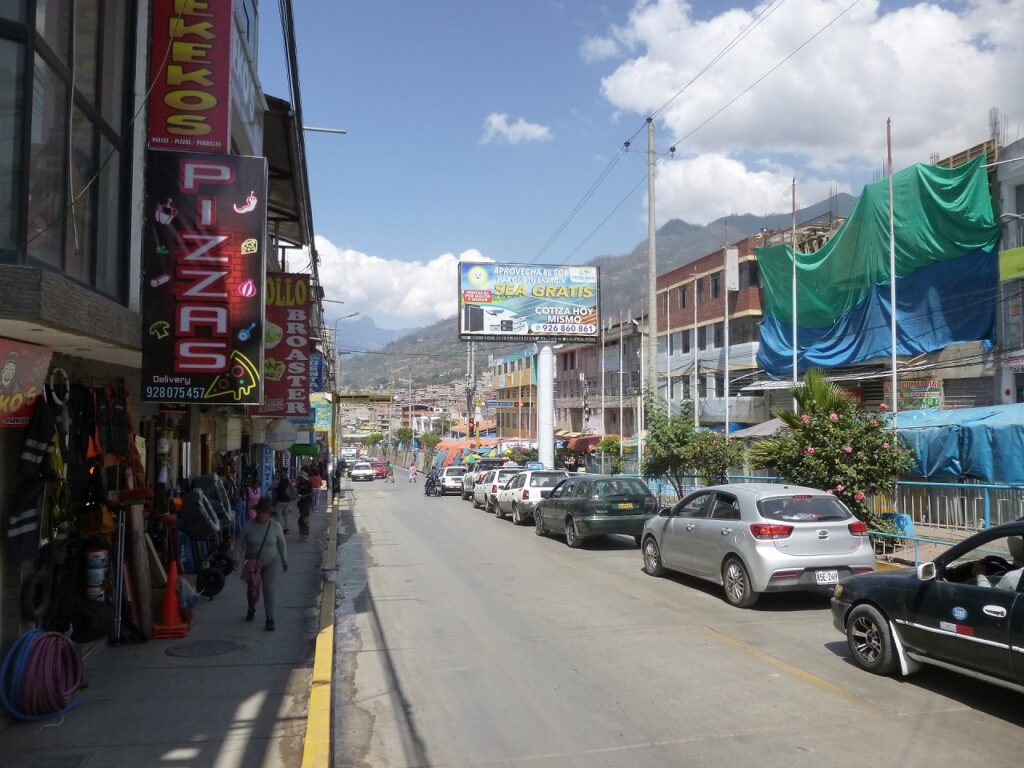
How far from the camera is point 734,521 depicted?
11.0 m

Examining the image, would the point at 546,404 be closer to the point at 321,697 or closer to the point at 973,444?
the point at 973,444

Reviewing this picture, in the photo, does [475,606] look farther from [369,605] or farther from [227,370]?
[227,370]

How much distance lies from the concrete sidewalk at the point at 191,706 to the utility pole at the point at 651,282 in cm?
1651

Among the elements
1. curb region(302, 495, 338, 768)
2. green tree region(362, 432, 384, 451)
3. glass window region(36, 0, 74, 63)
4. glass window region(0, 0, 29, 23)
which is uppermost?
glass window region(36, 0, 74, 63)

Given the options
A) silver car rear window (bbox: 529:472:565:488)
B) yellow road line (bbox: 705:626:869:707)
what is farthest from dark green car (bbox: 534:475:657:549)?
yellow road line (bbox: 705:626:869:707)

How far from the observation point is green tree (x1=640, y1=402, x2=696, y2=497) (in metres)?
22.8

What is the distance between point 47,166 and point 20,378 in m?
1.66

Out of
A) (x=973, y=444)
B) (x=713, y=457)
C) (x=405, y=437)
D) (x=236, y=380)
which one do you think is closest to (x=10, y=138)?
(x=236, y=380)

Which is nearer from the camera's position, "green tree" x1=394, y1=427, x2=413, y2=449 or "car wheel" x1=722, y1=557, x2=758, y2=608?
"car wheel" x1=722, y1=557, x2=758, y2=608

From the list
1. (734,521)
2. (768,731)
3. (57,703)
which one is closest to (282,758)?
(57,703)

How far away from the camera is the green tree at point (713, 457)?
22594 mm

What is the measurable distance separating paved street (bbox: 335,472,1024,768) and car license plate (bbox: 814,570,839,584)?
439mm

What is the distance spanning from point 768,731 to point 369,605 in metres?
6.81

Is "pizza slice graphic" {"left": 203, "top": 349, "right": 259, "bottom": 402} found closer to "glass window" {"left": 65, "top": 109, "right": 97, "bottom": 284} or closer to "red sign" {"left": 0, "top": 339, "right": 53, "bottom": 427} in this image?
"glass window" {"left": 65, "top": 109, "right": 97, "bottom": 284}
